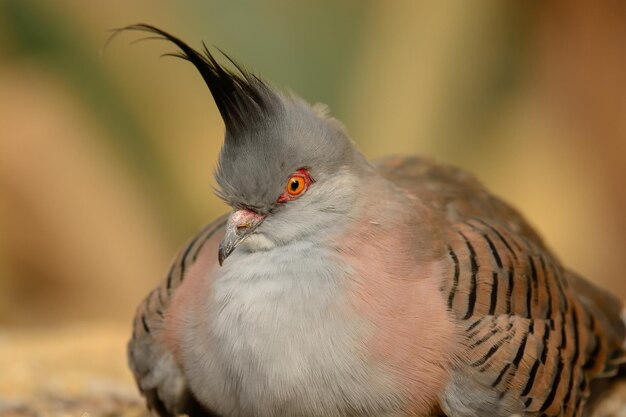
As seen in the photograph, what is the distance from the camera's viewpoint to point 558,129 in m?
8.49

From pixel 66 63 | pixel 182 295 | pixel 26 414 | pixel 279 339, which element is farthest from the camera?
pixel 66 63

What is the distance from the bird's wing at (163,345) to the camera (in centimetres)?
375

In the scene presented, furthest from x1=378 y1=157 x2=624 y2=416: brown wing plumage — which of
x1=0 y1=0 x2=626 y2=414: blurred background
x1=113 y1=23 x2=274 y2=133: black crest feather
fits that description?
x1=0 y1=0 x2=626 y2=414: blurred background

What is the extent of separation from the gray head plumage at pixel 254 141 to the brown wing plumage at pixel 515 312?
2.28 ft

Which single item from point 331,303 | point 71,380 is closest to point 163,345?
point 331,303

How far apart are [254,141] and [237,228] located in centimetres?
31

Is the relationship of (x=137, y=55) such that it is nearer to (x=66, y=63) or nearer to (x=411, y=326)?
(x=66, y=63)

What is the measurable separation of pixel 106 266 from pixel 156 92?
146 cm

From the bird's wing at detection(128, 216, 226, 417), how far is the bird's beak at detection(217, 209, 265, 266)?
303 millimetres

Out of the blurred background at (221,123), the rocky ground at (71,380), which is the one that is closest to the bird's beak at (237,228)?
the rocky ground at (71,380)

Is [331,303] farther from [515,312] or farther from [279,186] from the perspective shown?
[515,312]

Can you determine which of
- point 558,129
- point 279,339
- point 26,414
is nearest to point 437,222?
point 279,339

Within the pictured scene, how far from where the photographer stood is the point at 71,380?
486 cm

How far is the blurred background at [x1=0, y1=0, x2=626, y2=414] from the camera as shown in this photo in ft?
24.8
